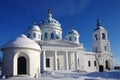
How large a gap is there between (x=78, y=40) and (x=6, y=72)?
29774mm

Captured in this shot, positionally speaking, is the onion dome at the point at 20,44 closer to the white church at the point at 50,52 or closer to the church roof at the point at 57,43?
the white church at the point at 50,52

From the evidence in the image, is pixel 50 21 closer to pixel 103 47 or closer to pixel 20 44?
pixel 103 47

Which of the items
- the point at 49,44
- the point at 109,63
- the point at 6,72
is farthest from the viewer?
the point at 109,63

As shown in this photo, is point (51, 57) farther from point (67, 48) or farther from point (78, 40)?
point (78, 40)

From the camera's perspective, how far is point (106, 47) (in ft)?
171

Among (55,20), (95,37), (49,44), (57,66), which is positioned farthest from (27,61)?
(95,37)

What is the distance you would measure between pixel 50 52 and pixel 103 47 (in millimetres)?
16913

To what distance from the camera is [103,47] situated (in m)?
51.6

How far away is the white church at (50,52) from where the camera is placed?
2119 cm

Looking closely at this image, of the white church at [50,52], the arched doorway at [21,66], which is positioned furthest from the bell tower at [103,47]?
the arched doorway at [21,66]

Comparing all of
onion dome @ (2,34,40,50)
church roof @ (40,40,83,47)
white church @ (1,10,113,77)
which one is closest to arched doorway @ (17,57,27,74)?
white church @ (1,10,113,77)

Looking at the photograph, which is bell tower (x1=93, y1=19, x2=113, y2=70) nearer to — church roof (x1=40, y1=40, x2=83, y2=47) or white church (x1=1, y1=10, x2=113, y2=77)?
white church (x1=1, y1=10, x2=113, y2=77)

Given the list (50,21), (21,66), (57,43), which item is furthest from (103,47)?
(21,66)

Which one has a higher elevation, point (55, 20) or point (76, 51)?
point (55, 20)
